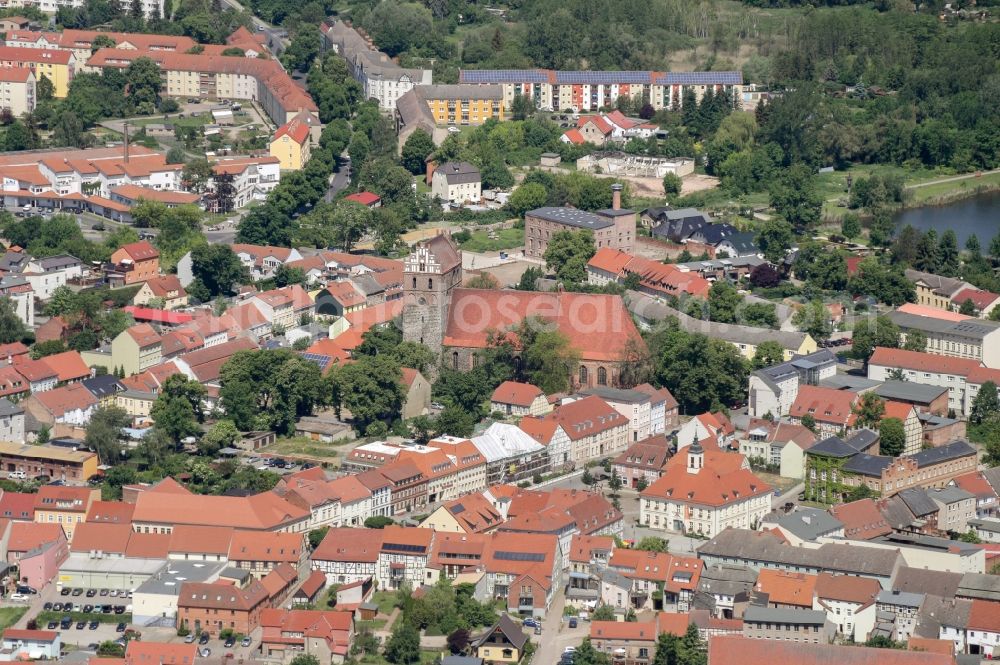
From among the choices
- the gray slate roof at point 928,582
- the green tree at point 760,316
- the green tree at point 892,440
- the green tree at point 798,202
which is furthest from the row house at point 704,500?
the green tree at point 798,202

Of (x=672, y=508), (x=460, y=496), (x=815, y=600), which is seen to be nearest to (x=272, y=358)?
(x=460, y=496)

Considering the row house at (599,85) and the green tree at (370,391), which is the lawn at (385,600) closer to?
the green tree at (370,391)

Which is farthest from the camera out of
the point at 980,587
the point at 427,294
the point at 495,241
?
the point at 495,241

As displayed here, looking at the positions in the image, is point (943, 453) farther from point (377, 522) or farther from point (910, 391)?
point (377, 522)

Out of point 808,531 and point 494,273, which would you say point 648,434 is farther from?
point 494,273

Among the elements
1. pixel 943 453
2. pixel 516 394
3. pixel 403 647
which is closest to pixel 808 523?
pixel 943 453
